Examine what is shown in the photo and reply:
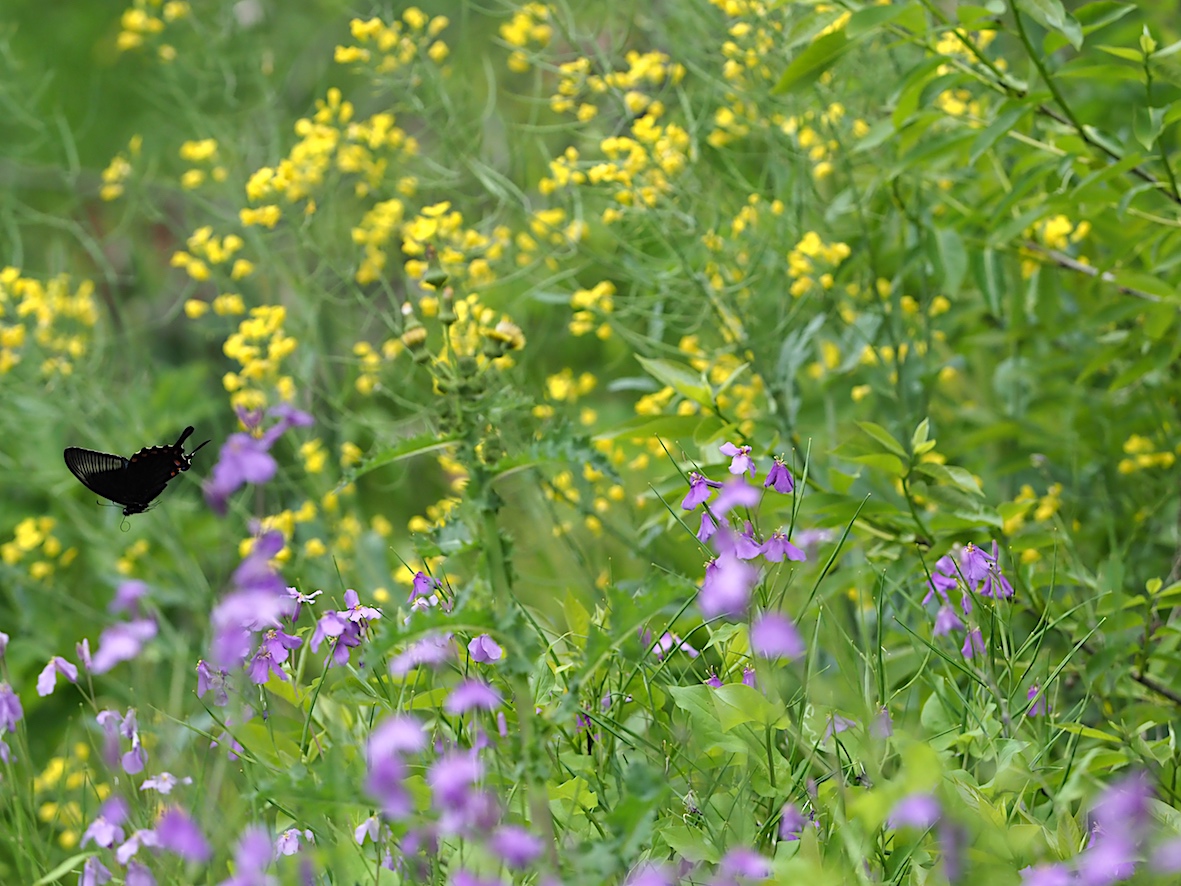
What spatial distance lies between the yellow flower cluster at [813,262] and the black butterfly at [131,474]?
0.95m

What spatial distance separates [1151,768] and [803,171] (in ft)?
3.70

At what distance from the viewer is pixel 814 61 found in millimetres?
1530

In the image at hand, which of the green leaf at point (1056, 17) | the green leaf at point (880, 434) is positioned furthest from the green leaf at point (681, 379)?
the green leaf at point (1056, 17)

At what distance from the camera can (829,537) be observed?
1.48m

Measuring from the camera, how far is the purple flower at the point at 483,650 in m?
1.07

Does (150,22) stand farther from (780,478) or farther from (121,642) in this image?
(121,642)

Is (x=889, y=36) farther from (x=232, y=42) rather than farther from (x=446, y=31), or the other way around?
(x=446, y=31)

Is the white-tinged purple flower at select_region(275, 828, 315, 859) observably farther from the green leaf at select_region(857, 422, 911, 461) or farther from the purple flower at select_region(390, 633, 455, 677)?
the green leaf at select_region(857, 422, 911, 461)

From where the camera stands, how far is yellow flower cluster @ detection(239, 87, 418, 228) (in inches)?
82.0

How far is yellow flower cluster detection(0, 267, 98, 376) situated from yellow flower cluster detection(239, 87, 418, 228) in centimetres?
51

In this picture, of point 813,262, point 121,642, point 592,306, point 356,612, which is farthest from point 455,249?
point 121,642

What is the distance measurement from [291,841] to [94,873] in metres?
0.18

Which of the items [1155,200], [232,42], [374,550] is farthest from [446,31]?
[1155,200]

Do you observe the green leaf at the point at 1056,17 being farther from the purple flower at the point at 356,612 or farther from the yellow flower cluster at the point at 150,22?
the yellow flower cluster at the point at 150,22
